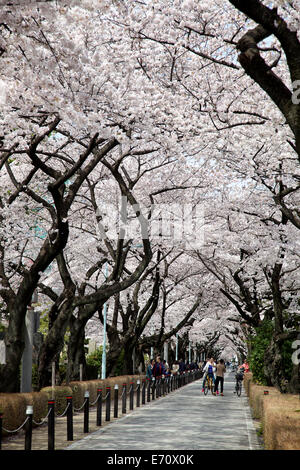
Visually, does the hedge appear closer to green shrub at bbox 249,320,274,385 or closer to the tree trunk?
the tree trunk

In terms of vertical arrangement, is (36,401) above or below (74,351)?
below

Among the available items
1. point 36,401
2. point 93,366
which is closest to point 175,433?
point 36,401

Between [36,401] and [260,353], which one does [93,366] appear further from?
[36,401]

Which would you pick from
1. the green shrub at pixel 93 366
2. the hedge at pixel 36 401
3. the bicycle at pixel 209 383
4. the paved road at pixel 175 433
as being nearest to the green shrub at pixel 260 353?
the paved road at pixel 175 433

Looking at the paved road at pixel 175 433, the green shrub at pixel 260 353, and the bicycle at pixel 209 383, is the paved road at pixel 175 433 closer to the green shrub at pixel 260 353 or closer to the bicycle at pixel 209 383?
the green shrub at pixel 260 353

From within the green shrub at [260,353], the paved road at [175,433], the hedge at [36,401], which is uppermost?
the green shrub at [260,353]

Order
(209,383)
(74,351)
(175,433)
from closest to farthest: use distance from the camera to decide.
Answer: (175,433) → (74,351) → (209,383)

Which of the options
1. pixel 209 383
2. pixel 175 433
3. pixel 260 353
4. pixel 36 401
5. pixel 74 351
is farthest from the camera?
pixel 209 383

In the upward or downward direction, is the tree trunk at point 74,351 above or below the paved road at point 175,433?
above

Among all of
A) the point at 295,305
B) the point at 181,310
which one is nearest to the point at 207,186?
the point at 295,305

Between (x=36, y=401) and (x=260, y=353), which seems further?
(x=260, y=353)

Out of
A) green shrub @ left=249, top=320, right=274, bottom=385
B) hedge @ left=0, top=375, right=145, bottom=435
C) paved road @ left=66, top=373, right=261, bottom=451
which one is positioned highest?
green shrub @ left=249, top=320, right=274, bottom=385

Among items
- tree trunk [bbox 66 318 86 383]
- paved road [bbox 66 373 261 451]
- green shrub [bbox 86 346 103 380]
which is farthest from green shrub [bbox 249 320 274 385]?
green shrub [bbox 86 346 103 380]
